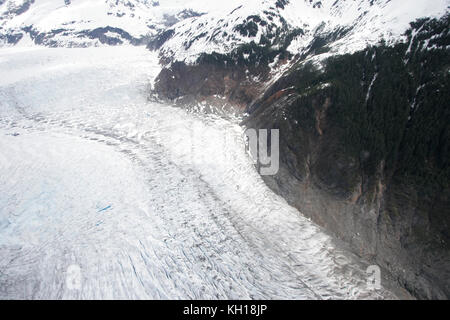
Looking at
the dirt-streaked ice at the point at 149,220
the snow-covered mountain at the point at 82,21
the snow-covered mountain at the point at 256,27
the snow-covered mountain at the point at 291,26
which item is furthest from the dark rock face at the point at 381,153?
the snow-covered mountain at the point at 82,21

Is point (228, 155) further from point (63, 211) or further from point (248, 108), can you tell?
point (63, 211)

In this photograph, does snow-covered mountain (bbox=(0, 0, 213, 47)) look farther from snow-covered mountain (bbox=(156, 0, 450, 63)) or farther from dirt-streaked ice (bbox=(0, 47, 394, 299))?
dirt-streaked ice (bbox=(0, 47, 394, 299))

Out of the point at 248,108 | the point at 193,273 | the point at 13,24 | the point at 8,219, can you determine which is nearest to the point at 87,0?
the point at 13,24

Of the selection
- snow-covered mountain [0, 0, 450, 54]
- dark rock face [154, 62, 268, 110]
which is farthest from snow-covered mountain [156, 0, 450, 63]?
dark rock face [154, 62, 268, 110]

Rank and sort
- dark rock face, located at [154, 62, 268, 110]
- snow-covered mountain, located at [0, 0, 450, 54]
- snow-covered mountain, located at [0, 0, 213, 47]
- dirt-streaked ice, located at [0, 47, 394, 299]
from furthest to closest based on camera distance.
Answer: snow-covered mountain, located at [0, 0, 213, 47]
dark rock face, located at [154, 62, 268, 110]
snow-covered mountain, located at [0, 0, 450, 54]
dirt-streaked ice, located at [0, 47, 394, 299]

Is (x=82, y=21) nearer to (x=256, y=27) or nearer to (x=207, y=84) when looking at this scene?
(x=207, y=84)
